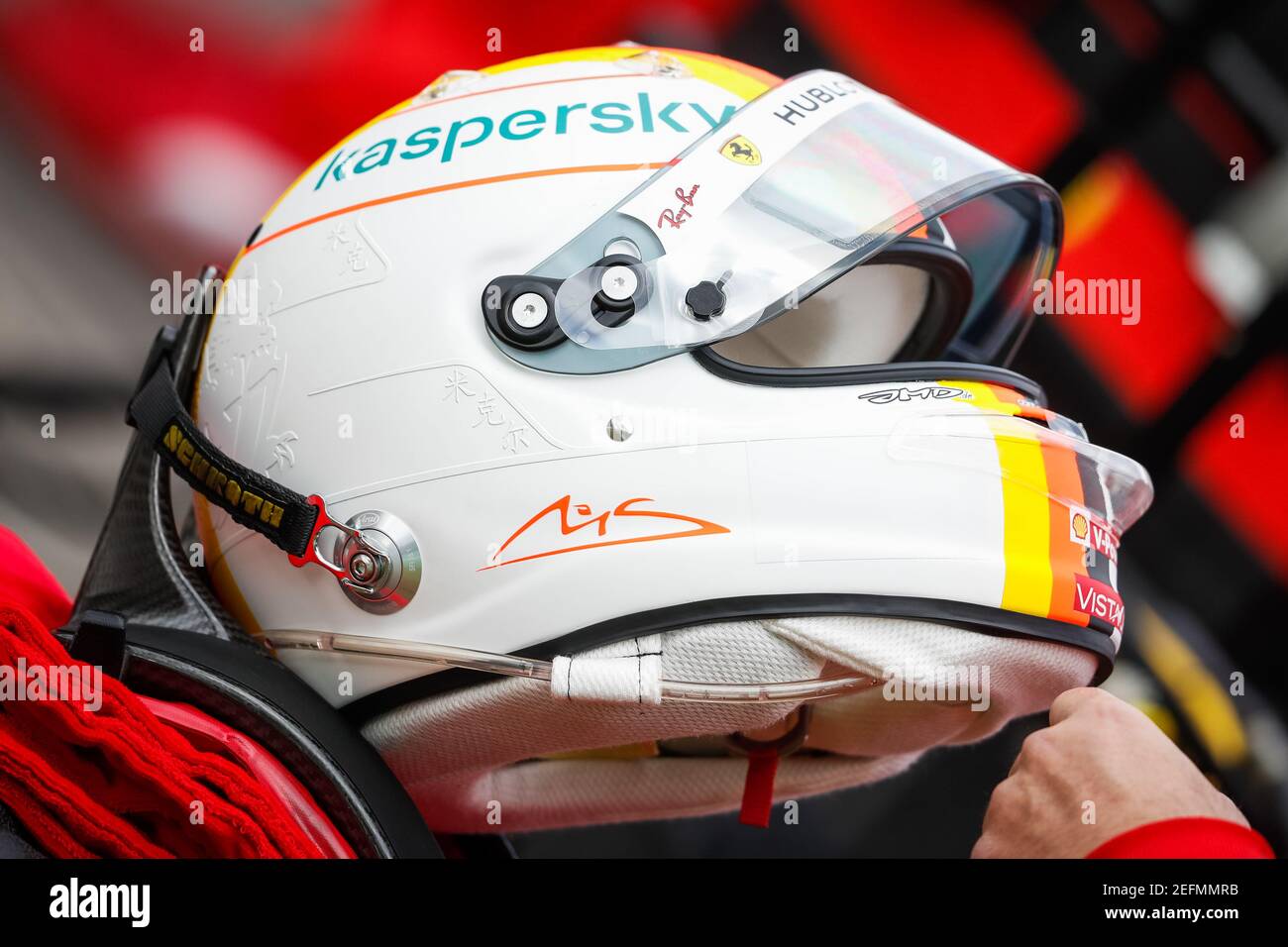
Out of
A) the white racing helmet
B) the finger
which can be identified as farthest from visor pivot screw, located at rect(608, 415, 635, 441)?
the finger

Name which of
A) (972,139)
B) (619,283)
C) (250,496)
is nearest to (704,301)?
(619,283)

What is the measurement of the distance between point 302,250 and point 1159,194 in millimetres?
1526

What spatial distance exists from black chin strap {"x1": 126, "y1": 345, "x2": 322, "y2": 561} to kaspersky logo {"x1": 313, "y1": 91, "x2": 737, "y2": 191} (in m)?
0.18

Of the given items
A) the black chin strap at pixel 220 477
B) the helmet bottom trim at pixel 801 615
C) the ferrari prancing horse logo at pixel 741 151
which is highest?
the ferrari prancing horse logo at pixel 741 151

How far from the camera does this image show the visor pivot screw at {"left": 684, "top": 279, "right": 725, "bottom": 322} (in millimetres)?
649

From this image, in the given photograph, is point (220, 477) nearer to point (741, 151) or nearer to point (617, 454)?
point (617, 454)

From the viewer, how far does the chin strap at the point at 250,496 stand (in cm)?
64

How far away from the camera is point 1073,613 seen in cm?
65

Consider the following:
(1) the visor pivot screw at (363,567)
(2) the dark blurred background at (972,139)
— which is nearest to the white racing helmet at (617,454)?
(1) the visor pivot screw at (363,567)

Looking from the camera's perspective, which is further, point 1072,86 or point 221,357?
point 1072,86

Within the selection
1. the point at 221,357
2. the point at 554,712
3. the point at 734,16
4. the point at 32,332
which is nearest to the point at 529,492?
the point at 554,712
